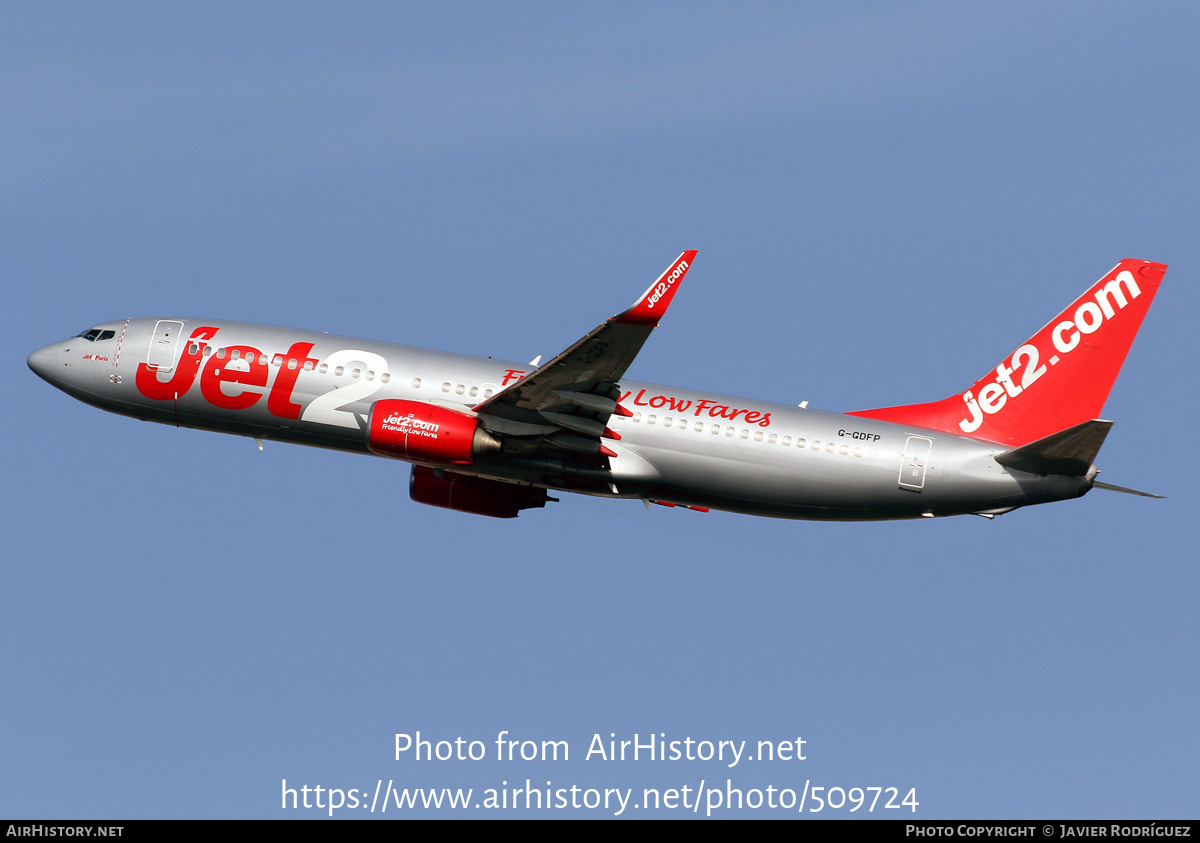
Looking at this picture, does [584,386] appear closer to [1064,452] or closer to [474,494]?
[474,494]

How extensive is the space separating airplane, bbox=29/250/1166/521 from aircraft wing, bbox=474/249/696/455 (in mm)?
71

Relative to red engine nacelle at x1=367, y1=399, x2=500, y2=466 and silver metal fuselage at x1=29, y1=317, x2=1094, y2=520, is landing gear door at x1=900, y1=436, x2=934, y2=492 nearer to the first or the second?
silver metal fuselage at x1=29, y1=317, x2=1094, y2=520

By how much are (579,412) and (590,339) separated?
4.34 meters

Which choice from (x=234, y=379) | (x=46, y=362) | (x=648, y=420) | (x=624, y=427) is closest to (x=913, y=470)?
(x=648, y=420)

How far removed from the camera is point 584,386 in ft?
140

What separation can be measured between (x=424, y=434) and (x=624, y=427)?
634 cm

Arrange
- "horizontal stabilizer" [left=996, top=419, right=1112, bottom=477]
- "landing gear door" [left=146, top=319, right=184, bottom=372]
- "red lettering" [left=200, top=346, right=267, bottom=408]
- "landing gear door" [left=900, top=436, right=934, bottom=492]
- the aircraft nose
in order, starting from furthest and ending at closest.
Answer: the aircraft nose → "landing gear door" [left=146, top=319, right=184, bottom=372] → "red lettering" [left=200, top=346, right=267, bottom=408] → "landing gear door" [left=900, top=436, right=934, bottom=492] → "horizontal stabilizer" [left=996, top=419, right=1112, bottom=477]

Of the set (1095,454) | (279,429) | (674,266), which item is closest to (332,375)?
(279,429)

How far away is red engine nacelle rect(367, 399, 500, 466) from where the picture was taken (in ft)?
144

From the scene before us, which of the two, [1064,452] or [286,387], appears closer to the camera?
[1064,452]

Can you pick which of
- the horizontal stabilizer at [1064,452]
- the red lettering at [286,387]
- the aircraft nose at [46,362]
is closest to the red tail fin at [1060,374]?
the horizontal stabilizer at [1064,452]

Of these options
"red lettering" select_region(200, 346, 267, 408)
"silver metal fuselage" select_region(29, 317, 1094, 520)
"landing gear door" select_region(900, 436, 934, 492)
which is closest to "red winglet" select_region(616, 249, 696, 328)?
"silver metal fuselage" select_region(29, 317, 1094, 520)

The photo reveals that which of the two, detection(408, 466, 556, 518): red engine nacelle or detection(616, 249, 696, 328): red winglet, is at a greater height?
detection(616, 249, 696, 328): red winglet
